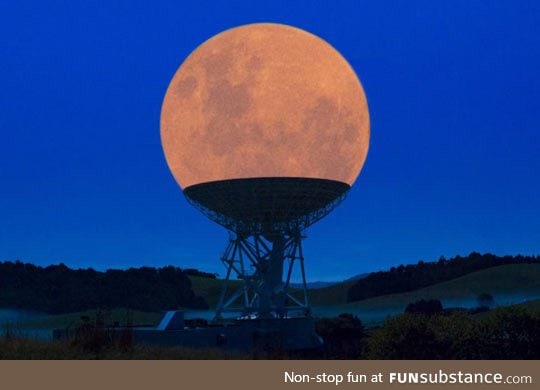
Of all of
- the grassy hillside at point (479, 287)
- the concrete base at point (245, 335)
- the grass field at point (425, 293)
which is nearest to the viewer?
the concrete base at point (245, 335)

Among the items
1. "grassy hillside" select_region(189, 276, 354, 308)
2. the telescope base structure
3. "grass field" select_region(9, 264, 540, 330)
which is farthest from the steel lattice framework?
"grassy hillside" select_region(189, 276, 354, 308)

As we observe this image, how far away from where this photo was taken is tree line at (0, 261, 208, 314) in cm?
9369

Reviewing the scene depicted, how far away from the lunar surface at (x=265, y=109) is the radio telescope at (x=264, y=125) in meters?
0.05

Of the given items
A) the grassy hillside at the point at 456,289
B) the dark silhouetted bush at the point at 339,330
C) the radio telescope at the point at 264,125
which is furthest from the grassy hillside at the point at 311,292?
the radio telescope at the point at 264,125

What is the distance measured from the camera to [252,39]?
1651 inches

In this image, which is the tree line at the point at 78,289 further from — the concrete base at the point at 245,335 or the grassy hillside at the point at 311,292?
the concrete base at the point at 245,335

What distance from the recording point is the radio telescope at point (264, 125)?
40.6 metres

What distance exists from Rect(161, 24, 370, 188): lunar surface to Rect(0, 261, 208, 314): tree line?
53581 millimetres

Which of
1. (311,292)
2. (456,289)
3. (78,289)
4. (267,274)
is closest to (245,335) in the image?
(267,274)

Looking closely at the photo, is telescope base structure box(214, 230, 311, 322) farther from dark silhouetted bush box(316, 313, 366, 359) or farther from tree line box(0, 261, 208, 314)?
tree line box(0, 261, 208, 314)

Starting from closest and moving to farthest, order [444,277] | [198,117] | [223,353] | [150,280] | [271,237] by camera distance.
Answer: [223,353], [198,117], [271,237], [150,280], [444,277]
